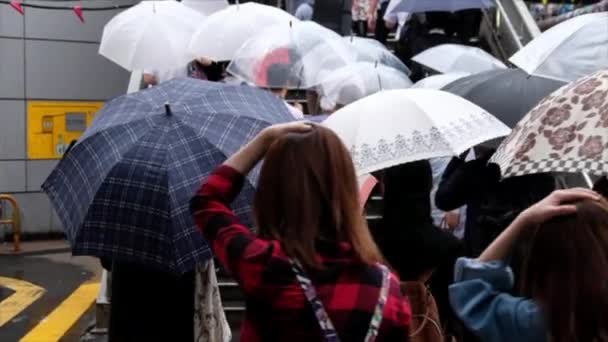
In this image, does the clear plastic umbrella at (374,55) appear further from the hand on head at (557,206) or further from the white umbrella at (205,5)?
the hand on head at (557,206)

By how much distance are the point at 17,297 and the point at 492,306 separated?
349 inches

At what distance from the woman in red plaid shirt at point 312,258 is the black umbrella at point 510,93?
2.88 meters

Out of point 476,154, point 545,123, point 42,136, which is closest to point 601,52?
point 476,154

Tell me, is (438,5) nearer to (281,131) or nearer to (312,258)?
(281,131)

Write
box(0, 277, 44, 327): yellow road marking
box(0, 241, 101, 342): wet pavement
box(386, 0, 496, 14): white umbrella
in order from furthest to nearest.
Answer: box(386, 0, 496, 14): white umbrella < box(0, 277, 44, 327): yellow road marking < box(0, 241, 101, 342): wet pavement

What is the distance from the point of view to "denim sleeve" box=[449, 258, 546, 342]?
2449 mm

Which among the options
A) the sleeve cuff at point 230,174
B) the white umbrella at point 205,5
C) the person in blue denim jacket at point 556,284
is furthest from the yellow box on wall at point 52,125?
the person in blue denim jacket at point 556,284

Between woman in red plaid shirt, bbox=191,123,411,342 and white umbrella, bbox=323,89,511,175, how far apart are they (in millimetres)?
1795

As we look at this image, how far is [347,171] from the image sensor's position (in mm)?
2613

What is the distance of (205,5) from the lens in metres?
10.2

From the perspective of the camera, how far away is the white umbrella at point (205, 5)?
33.5 ft

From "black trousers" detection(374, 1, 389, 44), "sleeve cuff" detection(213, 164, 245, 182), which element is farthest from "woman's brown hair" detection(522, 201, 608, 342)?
"black trousers" detection(374, 1, 389, 44)

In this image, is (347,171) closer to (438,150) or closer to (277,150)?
(277,150)

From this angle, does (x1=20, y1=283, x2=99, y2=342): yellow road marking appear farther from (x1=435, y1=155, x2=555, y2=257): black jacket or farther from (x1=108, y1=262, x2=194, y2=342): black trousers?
(x1=435, y1=155, x2=555, y2=257): black jacket
